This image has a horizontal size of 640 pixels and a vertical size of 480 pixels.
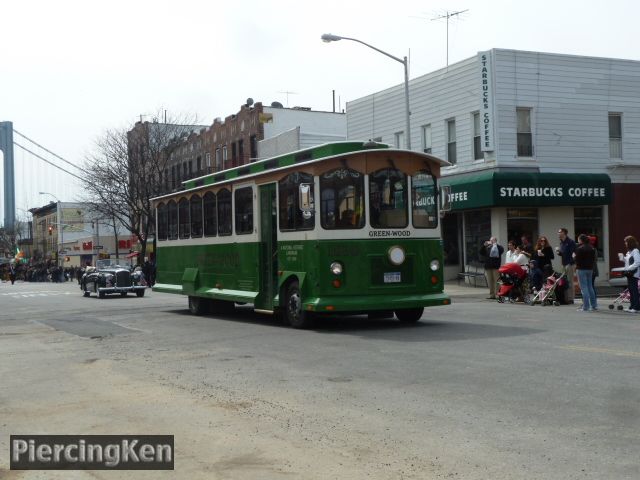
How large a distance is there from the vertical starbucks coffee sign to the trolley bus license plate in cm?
1453

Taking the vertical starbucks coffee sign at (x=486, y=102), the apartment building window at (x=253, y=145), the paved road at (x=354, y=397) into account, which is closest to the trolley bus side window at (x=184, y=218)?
the paved road at (x=354, y=397)

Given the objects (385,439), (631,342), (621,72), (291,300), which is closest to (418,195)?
(291,300)

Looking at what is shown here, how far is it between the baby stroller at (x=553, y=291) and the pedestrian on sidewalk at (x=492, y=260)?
2369 mm

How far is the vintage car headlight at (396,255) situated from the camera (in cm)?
1448

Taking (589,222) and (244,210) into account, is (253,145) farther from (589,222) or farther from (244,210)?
(244,210)

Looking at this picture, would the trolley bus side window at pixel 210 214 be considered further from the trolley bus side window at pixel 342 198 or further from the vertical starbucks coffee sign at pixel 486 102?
the vertical starbucks coffee sign at pixel 486 102

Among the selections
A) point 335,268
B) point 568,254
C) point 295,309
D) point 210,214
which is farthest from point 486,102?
point 335,268

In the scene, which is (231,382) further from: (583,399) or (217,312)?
(217,312)

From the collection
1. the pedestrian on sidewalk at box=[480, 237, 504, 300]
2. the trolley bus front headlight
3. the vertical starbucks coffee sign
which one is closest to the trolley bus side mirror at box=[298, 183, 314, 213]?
the trolley bus front headlight

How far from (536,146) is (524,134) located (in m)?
0.61

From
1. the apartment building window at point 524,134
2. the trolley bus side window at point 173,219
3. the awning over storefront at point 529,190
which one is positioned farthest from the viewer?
the apartment building window at point 524,134

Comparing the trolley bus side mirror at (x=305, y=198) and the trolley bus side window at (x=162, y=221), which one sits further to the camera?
the trolley bus side window at (x=162, y=221)

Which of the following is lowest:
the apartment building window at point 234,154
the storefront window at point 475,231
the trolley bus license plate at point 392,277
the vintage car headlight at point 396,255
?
the trolley bus license plate at point 392,277

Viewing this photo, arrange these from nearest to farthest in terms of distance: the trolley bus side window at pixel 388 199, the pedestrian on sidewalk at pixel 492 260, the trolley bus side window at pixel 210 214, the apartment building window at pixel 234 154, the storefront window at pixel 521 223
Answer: the trolley bus side window at pixel 388 199, the trolley bus side window at pixel 210 214, the pedestrian on sidewalk at pixel 492 260, the storefront window at pixel 521 223, the apartment building window at pixel 234 154
